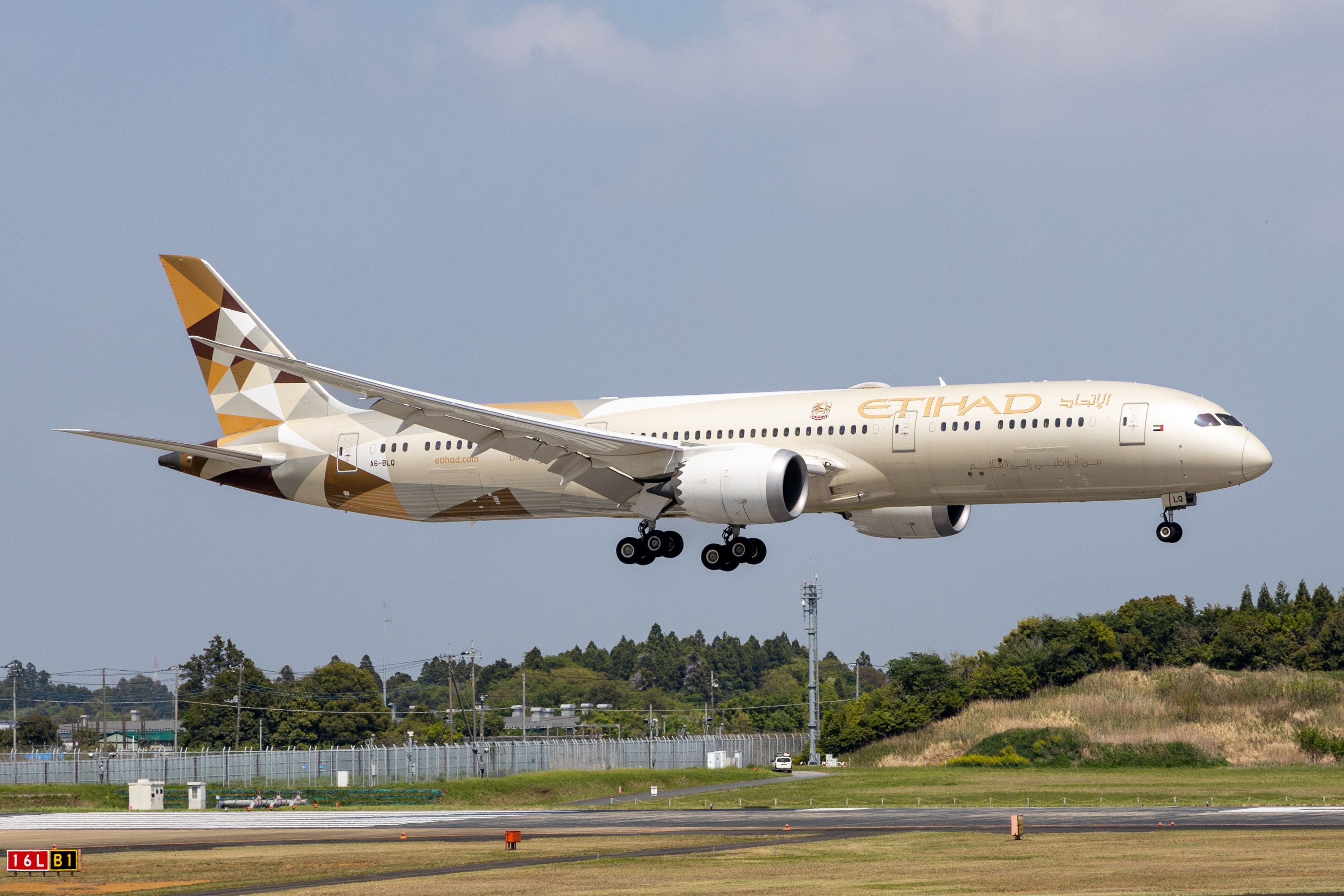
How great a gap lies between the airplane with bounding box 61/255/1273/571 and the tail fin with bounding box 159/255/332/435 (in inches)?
2.7

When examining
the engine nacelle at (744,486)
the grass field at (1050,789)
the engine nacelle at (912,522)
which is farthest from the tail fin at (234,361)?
the grass field at (1050,789)

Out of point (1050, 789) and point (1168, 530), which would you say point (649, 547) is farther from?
point (1050, 789)

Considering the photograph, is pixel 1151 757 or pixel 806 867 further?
pixel 1151 757

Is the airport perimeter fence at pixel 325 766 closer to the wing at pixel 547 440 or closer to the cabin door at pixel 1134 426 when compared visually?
the wing at pixel 547 440

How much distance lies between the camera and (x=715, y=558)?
4912 centimetres

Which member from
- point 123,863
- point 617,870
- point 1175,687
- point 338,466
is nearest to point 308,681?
point 1175,687

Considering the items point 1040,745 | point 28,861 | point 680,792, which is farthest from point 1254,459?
point 1040,745

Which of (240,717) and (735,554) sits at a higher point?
(735,554)

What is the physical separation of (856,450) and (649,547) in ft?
26.6

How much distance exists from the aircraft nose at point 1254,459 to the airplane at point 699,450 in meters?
0.05

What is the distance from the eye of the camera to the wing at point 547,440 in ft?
146

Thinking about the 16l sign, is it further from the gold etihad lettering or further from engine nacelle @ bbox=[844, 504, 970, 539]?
engine nacelle @ bbox=[844, 504, 970, 539]

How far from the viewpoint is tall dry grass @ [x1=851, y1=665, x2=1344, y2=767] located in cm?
9456

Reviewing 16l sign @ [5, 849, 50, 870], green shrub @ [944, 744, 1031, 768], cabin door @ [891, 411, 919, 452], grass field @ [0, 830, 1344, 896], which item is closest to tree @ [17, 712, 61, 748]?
green shrub @ [944, 744, 1031, 768]
